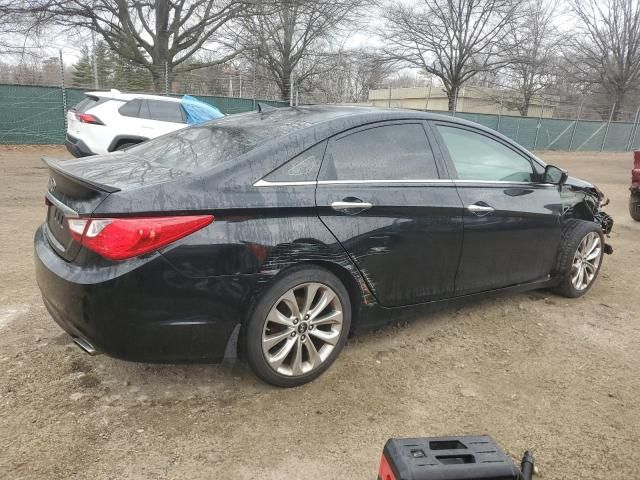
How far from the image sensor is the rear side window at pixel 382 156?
113 inches

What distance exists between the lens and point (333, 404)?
2.67m

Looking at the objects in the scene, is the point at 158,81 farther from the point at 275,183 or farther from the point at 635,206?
the point at 275,183

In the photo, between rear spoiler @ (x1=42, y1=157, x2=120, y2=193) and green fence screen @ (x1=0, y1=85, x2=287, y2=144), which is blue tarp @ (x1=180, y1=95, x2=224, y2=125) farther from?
rear spoiler @ (x1=42, y1=157, x2=120, y2=193)

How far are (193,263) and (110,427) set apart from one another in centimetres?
90

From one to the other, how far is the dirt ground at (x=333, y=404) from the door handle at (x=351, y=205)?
996 mm

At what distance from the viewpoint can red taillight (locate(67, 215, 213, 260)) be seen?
7.23 feet

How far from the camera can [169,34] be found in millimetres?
22875

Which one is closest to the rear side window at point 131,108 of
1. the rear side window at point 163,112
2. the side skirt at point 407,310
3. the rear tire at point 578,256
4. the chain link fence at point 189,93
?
the rear side window at point 163,112

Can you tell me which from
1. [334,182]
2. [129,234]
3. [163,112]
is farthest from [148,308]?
[163,112]

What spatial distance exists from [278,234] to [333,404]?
0.96m

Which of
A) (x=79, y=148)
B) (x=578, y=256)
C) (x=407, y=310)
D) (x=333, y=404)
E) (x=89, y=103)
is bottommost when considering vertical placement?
(x=333, y=404)

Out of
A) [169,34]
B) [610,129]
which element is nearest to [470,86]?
[610,129]

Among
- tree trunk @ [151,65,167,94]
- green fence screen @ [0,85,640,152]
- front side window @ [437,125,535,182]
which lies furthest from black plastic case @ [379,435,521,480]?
tree trunk @ [151,65,167,94]

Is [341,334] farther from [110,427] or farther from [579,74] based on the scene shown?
[579,74]
